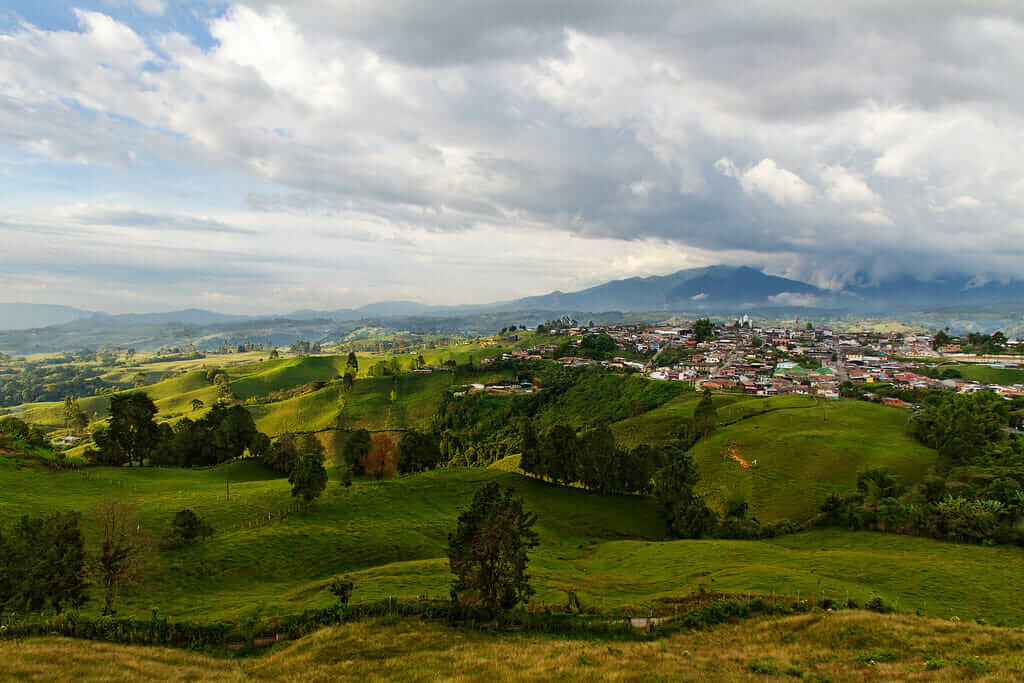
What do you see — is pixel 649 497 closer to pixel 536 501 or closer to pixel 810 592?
pixel 536 501

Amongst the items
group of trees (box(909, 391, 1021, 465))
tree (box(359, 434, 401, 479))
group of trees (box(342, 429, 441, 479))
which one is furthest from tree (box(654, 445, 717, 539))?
group of trees (box(909, 391, 1021, 465))

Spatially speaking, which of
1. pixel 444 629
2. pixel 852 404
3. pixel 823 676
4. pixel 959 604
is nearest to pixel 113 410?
pixel 444 629

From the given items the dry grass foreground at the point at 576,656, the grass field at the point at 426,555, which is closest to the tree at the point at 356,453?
the grass field at the point at 426,555

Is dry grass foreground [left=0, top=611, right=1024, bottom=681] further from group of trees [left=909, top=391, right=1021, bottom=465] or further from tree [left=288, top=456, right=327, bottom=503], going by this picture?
group of trees [left=909, top=391, right=1021, bottom=465]

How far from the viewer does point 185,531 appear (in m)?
43.1

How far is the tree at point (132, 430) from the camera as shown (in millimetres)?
80750

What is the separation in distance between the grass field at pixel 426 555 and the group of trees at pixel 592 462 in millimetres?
5076

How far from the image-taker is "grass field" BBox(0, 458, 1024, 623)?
115 feet

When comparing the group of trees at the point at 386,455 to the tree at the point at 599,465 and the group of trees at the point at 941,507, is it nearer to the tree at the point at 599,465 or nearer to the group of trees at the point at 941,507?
the tree at the point at 599,465

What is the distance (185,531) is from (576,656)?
130ft

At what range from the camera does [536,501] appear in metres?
67.6

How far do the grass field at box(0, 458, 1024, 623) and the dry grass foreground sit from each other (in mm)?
7353

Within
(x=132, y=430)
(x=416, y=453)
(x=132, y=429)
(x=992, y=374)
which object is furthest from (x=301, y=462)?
(x=992, y=374)

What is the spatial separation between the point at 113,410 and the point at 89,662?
80.4m
